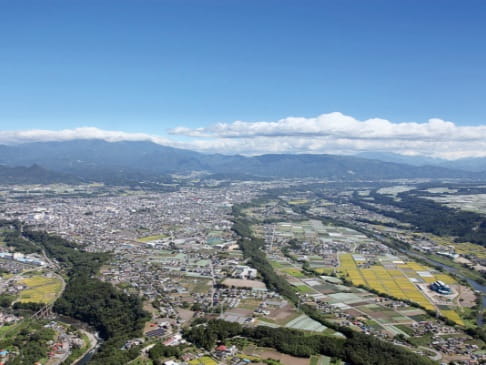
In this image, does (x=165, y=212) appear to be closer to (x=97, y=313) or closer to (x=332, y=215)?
(x=332, y=215)

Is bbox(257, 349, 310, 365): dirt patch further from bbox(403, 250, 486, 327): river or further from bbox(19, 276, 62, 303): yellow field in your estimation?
bbox(19, 276, 62, 303): yellow field

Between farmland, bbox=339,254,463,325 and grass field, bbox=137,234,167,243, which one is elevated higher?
farmland, bbox=339,254,463,325

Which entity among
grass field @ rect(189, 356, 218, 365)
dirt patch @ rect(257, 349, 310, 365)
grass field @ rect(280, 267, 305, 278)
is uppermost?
grass field @ rect(189, 356, 218, 365)

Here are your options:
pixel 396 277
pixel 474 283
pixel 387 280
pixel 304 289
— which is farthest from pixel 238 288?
pixel 474 283

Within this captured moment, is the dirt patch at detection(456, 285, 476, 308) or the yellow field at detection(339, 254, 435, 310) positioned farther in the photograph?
the yellow field at detection(339, 254, 435, 310)

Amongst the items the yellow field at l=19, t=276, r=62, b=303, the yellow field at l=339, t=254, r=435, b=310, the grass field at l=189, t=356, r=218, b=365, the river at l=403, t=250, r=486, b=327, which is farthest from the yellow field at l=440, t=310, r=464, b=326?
the yellow field at l=19, t=276, r=62, b=303

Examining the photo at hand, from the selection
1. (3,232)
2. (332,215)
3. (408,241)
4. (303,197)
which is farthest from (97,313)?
(303,197)
